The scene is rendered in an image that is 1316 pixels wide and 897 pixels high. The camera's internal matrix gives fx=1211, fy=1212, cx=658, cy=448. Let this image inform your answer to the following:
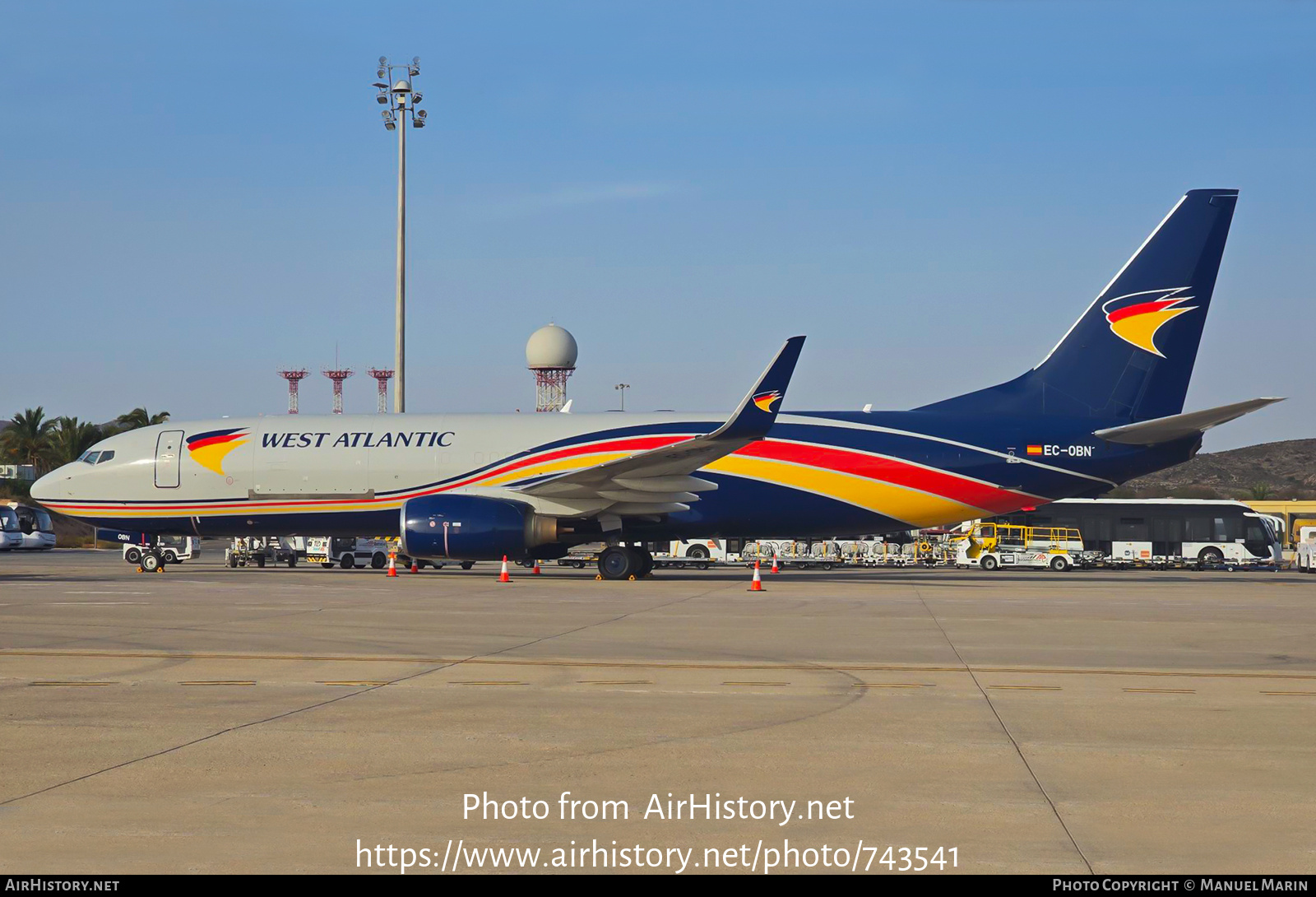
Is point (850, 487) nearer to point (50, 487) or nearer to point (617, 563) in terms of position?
point (617, 563)

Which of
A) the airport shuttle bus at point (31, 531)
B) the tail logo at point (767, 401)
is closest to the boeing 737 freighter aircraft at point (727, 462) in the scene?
the tail logo at point (767, 401)

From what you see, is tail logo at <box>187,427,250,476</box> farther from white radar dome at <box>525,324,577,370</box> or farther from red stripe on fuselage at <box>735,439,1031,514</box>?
white radar dome at <box>525,324,577,370</box>

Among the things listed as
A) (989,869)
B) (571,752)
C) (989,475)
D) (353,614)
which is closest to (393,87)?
(989,475)

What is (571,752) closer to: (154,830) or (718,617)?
(154,830)

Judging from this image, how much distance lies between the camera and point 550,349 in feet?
238

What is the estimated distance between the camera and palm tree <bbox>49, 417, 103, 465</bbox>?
74.7 m

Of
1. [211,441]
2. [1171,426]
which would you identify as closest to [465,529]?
[211,441]

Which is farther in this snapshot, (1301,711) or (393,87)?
(393,87)

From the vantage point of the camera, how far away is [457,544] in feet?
96.7

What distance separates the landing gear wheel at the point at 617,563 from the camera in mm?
31969

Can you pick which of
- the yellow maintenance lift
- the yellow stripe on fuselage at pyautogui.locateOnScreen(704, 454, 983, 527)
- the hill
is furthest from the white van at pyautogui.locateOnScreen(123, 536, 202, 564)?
the hill

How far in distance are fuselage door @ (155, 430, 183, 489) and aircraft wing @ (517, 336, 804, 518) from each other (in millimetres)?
9649

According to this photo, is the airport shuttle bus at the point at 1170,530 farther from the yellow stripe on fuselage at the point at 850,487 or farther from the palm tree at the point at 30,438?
the palm tree at the point at 30,438
